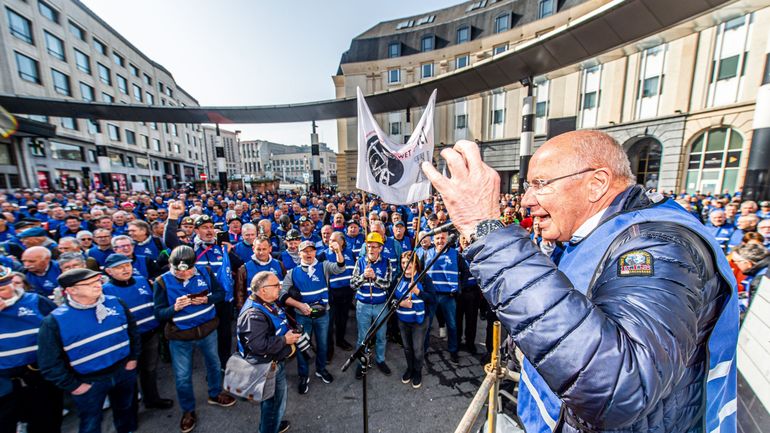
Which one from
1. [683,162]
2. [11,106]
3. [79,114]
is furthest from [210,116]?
[683,162]

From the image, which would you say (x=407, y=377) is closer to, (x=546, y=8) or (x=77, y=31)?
(x=546, y=8)

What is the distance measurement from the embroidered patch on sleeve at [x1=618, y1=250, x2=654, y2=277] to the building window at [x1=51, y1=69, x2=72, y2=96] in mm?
42505

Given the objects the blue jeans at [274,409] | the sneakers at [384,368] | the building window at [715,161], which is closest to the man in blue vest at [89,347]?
the blue jeans at [274,409]

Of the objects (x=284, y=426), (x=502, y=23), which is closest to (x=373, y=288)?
(x=284, y=426)

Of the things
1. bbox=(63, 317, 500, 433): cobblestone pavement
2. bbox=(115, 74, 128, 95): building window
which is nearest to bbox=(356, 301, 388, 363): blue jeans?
bbox=(63, 317, 500, 433): cobblestone pavement

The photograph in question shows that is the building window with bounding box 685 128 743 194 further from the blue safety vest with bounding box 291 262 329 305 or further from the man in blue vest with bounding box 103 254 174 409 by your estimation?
the man in blue vest with bounding box 103 254 174 409

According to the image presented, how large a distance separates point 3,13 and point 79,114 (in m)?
13.4

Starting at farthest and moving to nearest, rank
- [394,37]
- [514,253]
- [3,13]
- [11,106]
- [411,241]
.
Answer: [394,37] < [3,13] < [11,106] < [411,241] < [514,253]

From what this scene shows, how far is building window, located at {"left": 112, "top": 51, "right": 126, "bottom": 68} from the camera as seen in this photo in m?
34.8

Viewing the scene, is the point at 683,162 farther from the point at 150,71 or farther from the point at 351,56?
the point at 150,71

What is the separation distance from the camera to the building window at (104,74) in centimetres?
3238

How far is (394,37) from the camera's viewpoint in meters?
30.1

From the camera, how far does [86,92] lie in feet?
99.5

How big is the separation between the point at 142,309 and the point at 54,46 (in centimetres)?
4091
